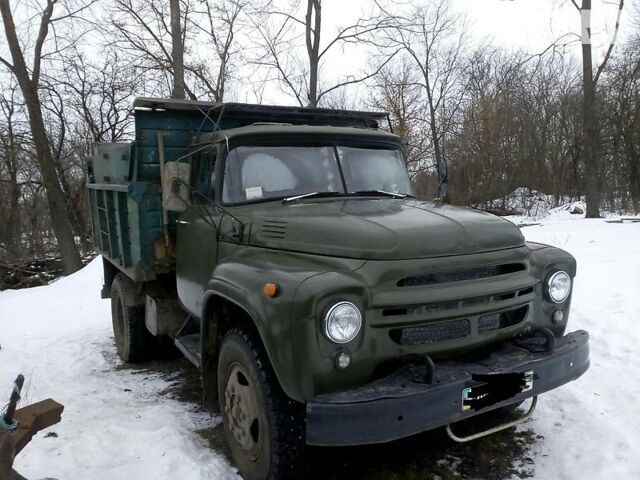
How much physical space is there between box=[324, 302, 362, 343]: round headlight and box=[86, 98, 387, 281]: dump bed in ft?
8.27

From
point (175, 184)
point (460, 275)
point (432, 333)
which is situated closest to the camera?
point (432, 333)

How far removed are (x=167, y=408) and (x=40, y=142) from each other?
49.0ft

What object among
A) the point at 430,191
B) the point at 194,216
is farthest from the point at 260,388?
the point at 430,191

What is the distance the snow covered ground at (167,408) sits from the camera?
316cm

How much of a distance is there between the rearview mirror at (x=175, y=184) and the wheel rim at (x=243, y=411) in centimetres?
130

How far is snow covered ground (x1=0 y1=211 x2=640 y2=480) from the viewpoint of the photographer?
316 cm

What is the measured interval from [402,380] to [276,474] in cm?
85

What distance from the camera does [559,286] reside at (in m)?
3.27

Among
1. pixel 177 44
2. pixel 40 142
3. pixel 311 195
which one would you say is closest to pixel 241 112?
pixel 311 195

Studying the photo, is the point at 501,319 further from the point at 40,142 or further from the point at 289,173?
the point at 40,142

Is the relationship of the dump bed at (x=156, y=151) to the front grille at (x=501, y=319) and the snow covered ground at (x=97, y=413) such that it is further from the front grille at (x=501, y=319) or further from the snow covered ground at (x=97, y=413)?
the front grille at (x=501, y=319)

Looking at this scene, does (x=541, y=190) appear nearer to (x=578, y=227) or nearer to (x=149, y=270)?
(x=578, y=227)

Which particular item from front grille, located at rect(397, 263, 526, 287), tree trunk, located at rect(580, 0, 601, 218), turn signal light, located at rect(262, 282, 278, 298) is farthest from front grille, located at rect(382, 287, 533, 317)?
tree trunk, located at rect(580, 0, 601, 218)

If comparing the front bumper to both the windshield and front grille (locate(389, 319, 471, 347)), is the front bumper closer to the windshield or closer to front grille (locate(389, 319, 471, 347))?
front grille (locate(389, 319, 471, 347))
